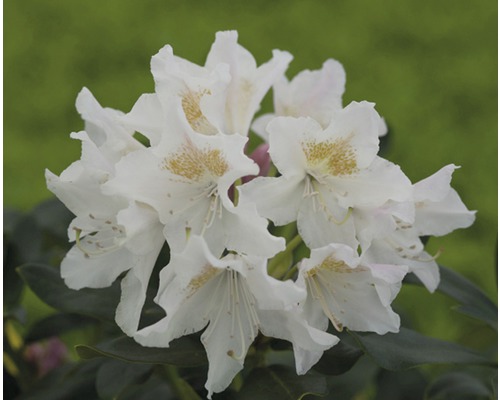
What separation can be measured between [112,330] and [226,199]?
0.59m

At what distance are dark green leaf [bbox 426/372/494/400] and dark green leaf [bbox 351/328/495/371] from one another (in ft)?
0.44

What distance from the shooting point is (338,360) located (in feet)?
3.51

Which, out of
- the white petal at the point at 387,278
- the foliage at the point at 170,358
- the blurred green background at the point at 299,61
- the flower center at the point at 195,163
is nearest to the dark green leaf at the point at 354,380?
the foliage at the point at 170,358

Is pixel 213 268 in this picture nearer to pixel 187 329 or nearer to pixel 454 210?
pixel 187 329

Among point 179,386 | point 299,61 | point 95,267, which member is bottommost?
point 299,61

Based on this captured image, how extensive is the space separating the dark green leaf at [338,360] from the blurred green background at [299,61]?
183cm

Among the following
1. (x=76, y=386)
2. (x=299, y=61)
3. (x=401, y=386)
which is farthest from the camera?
(x=299, y=61)

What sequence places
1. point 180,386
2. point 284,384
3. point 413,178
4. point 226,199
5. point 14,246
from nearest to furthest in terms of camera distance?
point 226,199
point 284,384
point 180,386
point 14,246
point 413,178

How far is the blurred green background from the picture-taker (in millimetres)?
3061

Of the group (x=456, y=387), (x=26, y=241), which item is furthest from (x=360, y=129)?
(x=26, y=241)

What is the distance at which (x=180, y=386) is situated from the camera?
1.17m

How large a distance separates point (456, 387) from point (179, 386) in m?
0.39

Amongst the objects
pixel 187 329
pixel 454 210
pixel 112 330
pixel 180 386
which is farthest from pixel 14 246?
pixel 454 210

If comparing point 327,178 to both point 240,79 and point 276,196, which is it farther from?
point 240,79
